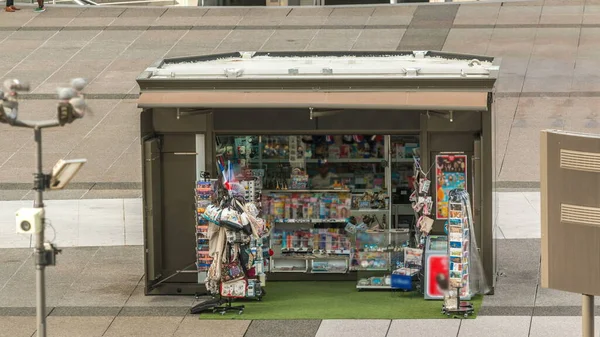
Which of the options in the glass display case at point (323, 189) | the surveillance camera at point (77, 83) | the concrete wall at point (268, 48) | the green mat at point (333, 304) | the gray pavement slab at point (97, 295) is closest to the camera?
the surveillance camera at point (77, 83)

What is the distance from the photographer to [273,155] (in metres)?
18.9

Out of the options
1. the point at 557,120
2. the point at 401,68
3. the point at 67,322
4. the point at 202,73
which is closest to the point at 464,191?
the point at 401,68

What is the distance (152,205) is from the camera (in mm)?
18000

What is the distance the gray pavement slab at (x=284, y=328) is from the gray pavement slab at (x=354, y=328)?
11cm

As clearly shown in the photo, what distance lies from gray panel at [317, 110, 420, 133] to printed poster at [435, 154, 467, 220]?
0.60 metres

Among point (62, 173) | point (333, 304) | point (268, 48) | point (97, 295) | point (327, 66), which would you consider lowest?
point (333, 304)

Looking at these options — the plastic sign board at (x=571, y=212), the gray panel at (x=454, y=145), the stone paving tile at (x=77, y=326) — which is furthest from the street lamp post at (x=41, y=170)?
the gray panel at (x=454, y=145)

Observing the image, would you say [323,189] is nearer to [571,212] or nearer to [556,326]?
[556,326]

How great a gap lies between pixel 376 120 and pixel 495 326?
3342 millimetres

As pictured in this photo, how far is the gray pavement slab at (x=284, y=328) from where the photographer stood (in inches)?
635

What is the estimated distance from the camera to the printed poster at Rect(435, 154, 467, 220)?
17750mm

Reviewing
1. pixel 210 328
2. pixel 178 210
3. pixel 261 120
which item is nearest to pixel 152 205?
pixel 178 210

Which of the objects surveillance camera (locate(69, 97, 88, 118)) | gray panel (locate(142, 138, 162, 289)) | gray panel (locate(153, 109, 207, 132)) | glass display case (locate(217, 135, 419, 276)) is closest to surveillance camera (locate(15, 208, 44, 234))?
surveillance camera (locate(69, 97, 88, 118))

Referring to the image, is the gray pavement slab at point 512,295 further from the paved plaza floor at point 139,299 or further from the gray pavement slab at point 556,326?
the gray pavement slab at point 556,326
